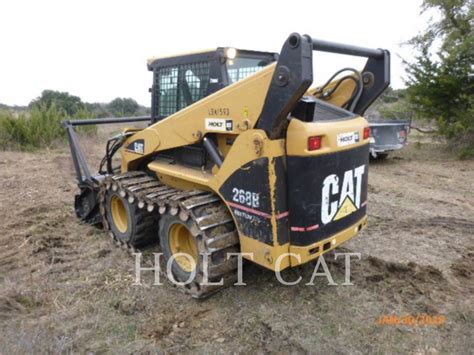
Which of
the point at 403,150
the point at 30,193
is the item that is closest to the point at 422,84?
the point at 403,150

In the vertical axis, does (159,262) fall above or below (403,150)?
below

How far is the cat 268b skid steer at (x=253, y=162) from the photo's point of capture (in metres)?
2.80

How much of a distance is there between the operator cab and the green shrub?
972cm

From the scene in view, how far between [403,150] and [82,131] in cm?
1171

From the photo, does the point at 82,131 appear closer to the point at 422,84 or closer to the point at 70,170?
the point at 70,170

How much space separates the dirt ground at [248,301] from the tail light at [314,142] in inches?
53.7

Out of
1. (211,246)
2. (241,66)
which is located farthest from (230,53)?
(211,246)

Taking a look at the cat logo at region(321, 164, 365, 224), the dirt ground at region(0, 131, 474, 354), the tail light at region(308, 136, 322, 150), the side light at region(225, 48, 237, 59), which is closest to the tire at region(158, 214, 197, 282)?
the dirt ground at region(0, 131, 474, 354)

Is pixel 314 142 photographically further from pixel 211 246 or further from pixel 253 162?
pixel 211 246

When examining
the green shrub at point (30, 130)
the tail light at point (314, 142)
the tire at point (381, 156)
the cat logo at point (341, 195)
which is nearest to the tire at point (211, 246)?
the cat logo at point (341, 195)

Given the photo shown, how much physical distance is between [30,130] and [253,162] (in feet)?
42.5

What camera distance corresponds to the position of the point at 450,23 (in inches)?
474

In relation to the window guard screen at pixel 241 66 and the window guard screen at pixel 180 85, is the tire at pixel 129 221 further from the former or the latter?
the window guard screen at pixel 241 66

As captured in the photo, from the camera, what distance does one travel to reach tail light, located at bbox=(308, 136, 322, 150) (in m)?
2.78
